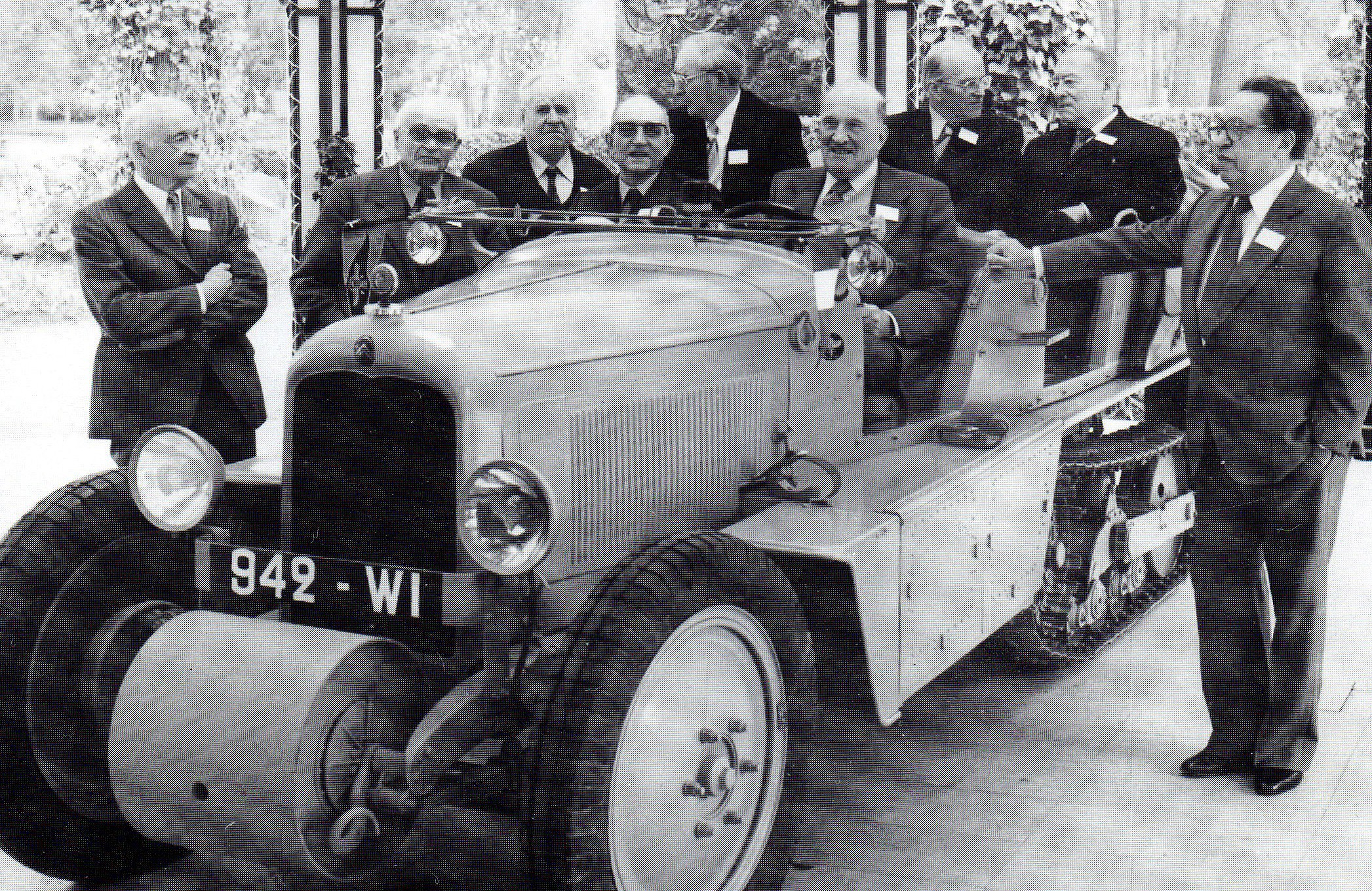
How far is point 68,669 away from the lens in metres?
3.68

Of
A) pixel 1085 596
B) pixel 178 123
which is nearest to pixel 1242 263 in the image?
pixel 1085 596

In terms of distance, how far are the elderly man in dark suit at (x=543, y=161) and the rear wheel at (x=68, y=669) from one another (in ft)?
8.94

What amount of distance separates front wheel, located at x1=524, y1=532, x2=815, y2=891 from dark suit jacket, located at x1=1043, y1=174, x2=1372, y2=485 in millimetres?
1597

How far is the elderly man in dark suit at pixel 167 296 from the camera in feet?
16.0

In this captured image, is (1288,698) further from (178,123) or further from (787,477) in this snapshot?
(178,123)

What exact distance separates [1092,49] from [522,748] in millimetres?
4893

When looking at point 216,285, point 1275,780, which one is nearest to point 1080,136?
point 1275,780

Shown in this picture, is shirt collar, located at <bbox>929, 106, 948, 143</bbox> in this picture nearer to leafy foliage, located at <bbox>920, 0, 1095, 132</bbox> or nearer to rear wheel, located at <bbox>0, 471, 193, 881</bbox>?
leafy foliage, located at <bbox>920, 0, 1095, 132</bbox>

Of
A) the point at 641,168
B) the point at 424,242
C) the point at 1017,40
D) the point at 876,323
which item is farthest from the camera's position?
the point at 1017,40

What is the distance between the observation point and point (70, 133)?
35.9 feet

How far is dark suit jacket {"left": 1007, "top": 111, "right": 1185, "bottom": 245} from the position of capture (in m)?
6.53

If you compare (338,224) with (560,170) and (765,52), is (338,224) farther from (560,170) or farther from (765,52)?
(765,52)

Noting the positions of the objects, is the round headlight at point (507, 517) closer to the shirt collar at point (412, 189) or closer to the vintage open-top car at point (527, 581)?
the vintage open-top car at point (527, 581)

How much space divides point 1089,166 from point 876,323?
7.89 ft
